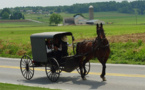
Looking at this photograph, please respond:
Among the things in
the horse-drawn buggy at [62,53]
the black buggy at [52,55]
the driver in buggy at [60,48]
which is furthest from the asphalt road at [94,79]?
the driver in buggy at [60,48]

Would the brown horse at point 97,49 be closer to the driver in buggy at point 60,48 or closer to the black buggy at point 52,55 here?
the black buggy at point 52,55

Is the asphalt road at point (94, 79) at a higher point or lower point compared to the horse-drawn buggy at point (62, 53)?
lower

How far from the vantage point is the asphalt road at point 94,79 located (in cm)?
1231

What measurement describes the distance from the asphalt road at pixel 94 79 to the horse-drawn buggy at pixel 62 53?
0.43 m

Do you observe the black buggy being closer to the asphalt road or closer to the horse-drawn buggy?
the horse-drawn buggy

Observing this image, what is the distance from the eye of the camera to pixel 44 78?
15.2 m

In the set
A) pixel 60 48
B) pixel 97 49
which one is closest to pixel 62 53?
pixel 60 48

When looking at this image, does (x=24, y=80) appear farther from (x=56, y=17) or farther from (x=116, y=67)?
(x=56, y=17)

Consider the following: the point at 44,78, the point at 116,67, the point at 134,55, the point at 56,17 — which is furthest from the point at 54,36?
the point at 56,17

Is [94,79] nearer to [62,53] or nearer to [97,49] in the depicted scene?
[97,49]

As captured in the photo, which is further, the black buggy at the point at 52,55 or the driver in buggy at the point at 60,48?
the driver in buggy at the point at 60,48

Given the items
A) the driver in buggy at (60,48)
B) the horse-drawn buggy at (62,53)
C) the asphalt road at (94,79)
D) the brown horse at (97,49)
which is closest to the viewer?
the asphalt road at (94,79)

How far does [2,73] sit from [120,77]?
25.0 ft

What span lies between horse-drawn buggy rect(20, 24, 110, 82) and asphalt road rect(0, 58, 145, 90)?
43cm
